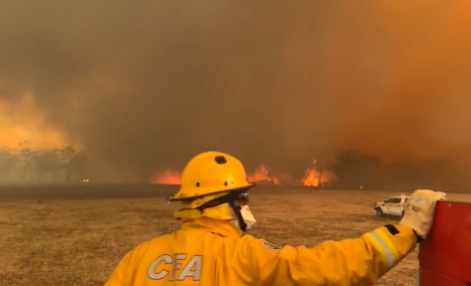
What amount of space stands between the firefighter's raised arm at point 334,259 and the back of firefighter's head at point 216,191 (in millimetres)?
325

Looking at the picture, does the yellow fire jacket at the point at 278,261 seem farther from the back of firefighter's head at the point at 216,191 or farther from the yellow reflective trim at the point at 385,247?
the back of firefighter's head at the point at 216,191

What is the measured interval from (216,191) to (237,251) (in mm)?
445

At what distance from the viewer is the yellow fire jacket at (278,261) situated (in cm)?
198

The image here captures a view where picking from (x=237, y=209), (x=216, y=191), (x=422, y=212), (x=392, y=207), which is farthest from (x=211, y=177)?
(x=392, y=207)

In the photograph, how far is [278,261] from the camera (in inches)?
79.0

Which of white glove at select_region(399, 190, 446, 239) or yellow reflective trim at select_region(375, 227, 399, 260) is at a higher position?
white glove at select_region(399, 190, 446, 239)

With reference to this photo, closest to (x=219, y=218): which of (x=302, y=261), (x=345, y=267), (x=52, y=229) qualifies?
(x=302, y=261)

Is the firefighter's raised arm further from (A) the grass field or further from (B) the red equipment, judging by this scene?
(A) the grass field

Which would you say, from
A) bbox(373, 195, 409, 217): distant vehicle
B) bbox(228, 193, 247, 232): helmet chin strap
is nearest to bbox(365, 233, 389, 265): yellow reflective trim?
bbox(228, 193, 247, 232): helmet chin strap

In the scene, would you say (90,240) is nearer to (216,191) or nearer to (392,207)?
(216,191)

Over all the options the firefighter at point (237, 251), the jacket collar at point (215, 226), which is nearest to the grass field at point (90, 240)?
the firefighter at point (237, 251)

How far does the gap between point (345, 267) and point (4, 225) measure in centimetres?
1901

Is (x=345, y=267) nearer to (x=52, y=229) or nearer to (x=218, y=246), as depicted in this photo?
(x=218, y=246)

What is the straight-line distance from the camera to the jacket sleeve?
198cm
